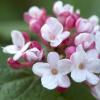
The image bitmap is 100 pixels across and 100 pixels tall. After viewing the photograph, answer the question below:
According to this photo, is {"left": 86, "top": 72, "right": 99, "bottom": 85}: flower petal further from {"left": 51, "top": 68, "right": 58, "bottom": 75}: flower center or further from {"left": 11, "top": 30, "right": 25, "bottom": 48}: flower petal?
{"left": 11, "top": 30, "right": 25, "bottom": 48}: flower petal

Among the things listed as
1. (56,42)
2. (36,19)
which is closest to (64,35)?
(56,42)

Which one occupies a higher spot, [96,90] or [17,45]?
[17,45]

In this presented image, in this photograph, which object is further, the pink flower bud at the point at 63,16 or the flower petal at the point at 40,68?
the pink flower bud at the point at 63,16

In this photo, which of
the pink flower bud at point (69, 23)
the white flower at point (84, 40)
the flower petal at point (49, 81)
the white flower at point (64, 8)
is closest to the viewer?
the flower petal at point (49, 81)

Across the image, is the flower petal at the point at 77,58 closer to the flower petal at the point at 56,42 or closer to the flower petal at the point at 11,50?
the flower petal at the point at 56,42

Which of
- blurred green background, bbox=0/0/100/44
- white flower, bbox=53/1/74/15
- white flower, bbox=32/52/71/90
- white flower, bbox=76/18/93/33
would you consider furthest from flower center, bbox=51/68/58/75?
blurred green background, bbox=0/0/100/44

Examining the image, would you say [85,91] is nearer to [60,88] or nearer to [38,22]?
[60,88]

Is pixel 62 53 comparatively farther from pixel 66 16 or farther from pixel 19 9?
pixel 19 9

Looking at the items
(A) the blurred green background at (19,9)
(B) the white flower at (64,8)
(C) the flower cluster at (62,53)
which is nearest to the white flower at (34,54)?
(C) the flower cluster at (62,53)
